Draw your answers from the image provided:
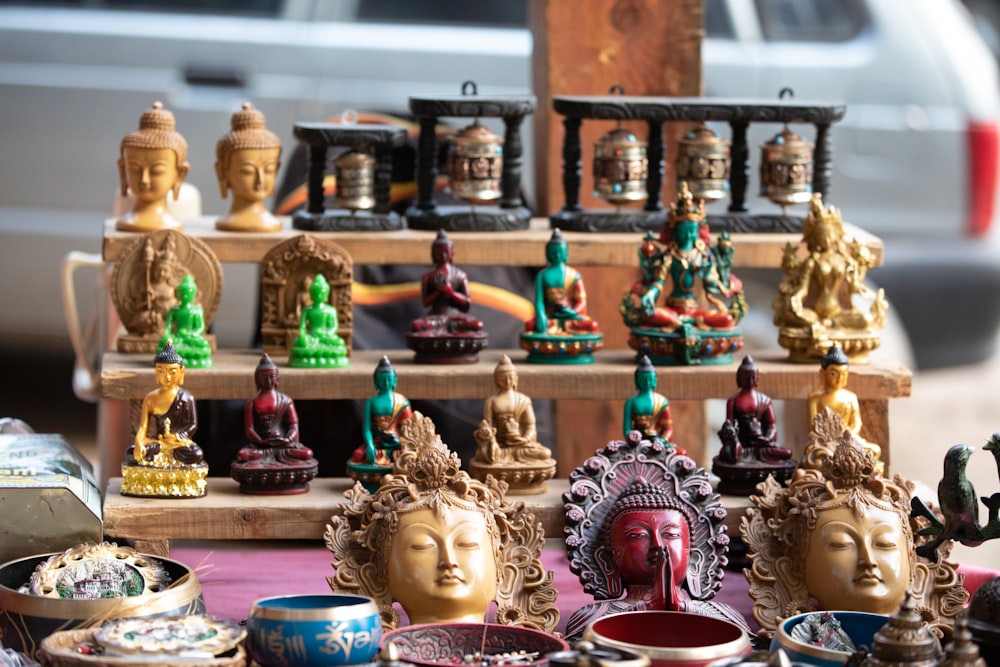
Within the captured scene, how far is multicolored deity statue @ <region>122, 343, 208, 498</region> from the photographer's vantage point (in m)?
2.55

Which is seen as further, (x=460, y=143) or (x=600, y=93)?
(x=600, y=93)

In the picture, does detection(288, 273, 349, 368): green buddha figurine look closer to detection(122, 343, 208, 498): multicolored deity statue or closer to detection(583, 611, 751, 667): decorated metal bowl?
detection(122, 343, 208, 498): multicolored deity statue

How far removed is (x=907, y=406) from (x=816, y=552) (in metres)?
5.24

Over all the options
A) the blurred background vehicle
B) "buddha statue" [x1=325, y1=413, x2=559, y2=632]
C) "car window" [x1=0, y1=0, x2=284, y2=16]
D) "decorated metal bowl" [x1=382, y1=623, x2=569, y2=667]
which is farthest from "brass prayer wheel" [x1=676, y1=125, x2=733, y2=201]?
"car window" [x1=0, y1=0, x2=284, y2=16]

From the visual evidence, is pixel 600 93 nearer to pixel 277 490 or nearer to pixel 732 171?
pixel 732 171

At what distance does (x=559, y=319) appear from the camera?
114 inches

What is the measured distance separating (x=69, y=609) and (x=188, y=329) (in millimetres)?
751

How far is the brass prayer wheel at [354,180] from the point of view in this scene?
10.0ft

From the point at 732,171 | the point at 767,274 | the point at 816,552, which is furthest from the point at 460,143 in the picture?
the point at 767,274

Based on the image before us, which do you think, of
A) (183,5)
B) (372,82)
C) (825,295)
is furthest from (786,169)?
(183,5)

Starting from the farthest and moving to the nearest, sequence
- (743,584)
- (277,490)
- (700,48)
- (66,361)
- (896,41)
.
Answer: (66,361)
(896,41)
(700,48)
(743,584)
(277,490)

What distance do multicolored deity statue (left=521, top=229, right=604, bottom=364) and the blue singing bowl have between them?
937 mm

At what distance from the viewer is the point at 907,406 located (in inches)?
291

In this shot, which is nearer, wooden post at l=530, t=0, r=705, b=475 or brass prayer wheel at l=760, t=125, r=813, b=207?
brass prayer wheel at l=760, t=125, r=813, b=207
